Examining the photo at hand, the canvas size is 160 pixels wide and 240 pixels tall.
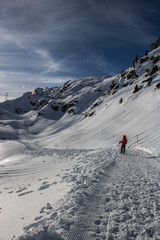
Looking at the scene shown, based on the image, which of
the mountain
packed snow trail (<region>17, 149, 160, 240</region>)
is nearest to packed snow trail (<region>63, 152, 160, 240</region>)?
packed snow trail (<region>17, 149, 160, 240</region>)

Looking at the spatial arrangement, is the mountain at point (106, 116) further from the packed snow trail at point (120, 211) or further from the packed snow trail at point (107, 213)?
the packed snow trail at point (107, 213)

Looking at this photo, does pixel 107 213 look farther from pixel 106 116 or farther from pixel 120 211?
pixel 106 116

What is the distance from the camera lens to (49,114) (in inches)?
3725

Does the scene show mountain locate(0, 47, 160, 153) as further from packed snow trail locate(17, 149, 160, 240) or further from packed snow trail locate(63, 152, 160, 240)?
packed snow trail locate(17, 149, 160, 240)

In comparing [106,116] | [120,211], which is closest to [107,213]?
[120,211]

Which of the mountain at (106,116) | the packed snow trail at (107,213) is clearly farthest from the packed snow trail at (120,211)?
the mountain at (106,116)

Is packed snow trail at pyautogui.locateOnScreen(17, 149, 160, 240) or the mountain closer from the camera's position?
packed snow trail at pyautogui.locateOnScreen(17, 149, 160, 240)

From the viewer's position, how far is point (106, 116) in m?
39.1

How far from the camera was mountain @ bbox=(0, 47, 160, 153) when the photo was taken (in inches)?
944

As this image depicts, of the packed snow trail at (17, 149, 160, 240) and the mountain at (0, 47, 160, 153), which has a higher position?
the mountain at (0, 47, 160, 153)

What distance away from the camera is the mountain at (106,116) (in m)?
24.0

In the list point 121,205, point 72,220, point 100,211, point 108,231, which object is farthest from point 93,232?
point 121,205

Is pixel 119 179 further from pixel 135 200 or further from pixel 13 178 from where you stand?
pixel 13 178

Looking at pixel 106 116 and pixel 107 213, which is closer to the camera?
pixel 107 213
